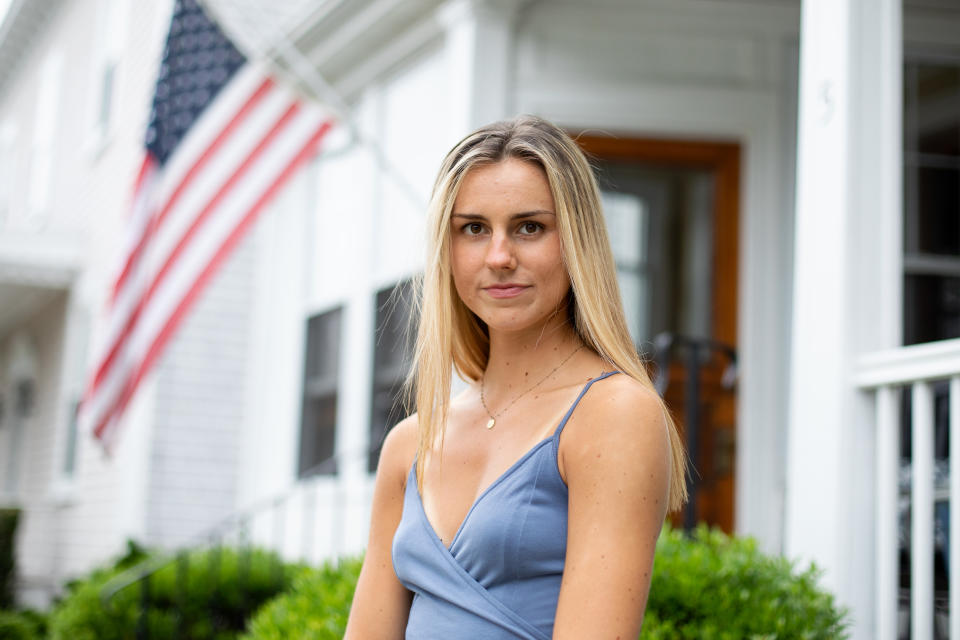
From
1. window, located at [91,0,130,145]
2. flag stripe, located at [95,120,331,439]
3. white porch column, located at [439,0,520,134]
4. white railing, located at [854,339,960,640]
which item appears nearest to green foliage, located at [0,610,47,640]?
flag stripe, located at [95,120,331,439]

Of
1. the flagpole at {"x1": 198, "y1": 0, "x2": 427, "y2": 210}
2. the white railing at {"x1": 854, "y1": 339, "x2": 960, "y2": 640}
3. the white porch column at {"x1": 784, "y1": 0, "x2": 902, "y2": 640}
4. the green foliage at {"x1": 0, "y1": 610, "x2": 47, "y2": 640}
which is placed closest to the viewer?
the white railing at {"x1": 854, "y1": 339, "x2": 960, "y2": 640}

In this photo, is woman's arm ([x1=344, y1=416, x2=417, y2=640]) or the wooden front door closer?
woman's arm ([x1=344, y1=416, x2=417, y2=640])

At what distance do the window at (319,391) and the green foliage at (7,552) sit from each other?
13.8ft

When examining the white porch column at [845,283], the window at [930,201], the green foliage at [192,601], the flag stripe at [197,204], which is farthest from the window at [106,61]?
the white porch column at [845,283]

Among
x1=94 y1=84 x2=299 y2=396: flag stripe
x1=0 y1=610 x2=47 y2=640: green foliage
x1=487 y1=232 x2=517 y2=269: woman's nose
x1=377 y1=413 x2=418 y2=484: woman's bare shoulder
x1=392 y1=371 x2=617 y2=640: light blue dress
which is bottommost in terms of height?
x1=0 y1=610 x2=47 y2=640: green foliage

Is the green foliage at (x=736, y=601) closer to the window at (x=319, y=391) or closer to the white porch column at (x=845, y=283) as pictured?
the white porch column at (x=845, y=283)

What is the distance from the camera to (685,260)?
6219 mm

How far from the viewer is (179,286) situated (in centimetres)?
563

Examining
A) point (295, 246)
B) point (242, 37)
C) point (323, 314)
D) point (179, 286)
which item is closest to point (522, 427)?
point (179, 286)

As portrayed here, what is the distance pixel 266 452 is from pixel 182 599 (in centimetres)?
242

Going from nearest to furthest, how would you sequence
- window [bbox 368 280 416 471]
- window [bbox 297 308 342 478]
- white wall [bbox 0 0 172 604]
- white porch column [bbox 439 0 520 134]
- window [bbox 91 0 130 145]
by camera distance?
1. white porch column [bbox 439 0 520 134]
2. window [bbox 368 280 416 471]
3. window [bbox 297 308 342 478]
4. white wall [bbox 0 0 172 604]
5. window [bbox 91 0 130 145]

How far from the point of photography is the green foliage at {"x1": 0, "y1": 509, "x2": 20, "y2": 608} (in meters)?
10.8

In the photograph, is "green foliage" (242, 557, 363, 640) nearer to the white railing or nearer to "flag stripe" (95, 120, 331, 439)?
the white railing

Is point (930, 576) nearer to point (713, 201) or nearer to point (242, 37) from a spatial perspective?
point (713, 201)
